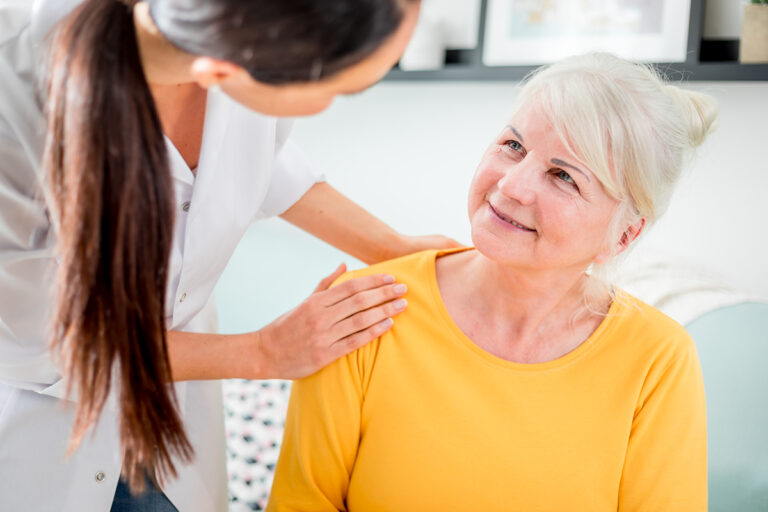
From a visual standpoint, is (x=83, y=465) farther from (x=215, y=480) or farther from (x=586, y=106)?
(x=586, y=106)

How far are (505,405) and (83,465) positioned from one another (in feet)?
2.48

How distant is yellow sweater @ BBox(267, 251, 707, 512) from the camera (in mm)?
1331

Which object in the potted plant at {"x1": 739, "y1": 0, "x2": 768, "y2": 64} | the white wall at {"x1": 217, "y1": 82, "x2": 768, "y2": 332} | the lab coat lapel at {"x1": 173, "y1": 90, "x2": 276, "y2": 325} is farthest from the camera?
the white wall at {"x1": 217, "y1": 82, "x2": 768, "y2": 332}

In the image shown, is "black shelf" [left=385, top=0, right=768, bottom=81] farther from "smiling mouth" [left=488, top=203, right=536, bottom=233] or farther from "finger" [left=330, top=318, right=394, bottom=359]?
"finger" [left=330, top=318, right=394, bottom=359]

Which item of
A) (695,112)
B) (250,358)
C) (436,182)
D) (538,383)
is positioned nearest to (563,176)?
(695,112)

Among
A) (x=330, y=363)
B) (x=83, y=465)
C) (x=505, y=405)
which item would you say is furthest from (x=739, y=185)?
(x=83, y=465)

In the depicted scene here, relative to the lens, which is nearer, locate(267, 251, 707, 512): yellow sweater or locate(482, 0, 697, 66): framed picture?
locate(267, 251, 707, 512): yellow sweater

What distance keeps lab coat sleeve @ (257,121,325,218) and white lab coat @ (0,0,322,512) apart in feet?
0.21

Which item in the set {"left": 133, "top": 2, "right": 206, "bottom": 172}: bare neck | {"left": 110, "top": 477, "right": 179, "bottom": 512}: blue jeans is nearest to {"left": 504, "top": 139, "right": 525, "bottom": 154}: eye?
{"left": 133, "top": 2, "right": 206, "bottom": 172}: bare neck

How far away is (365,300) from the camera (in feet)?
4.37

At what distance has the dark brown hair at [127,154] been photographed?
0.73 meters

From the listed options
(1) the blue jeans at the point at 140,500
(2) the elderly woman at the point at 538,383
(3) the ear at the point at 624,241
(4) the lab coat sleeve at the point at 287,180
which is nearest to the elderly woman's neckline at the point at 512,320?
(2) the elderly woman at the point at 538,383

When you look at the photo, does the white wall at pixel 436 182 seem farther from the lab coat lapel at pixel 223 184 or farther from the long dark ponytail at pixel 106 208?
the long dark ponytail at pixel 106 208

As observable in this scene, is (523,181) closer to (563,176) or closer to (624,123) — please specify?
(563,176)
